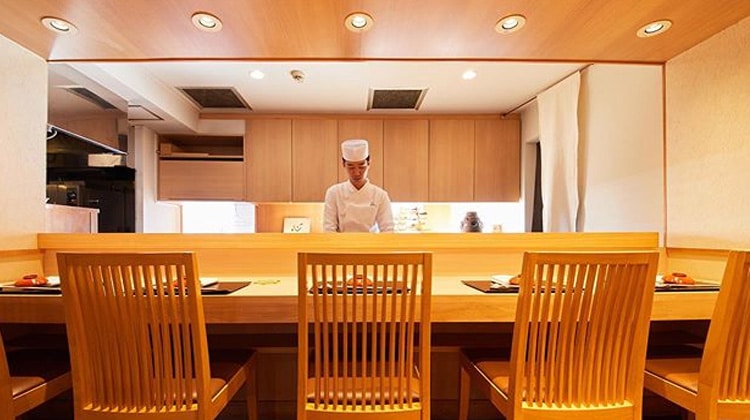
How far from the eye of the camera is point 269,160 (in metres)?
4.35

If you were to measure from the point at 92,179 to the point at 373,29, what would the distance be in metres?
2.63

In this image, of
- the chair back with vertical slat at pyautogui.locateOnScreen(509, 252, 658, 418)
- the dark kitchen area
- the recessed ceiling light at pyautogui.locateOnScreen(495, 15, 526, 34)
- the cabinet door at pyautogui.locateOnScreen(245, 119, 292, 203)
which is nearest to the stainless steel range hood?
the dark kitchen area

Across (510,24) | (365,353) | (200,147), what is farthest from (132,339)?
(200,147)

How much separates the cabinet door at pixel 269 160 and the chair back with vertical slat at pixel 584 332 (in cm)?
340

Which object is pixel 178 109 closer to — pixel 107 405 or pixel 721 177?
pixel 107 405

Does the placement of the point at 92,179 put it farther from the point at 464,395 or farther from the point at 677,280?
the point at 677,280

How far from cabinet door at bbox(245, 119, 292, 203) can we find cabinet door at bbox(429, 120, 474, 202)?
4.74 feet

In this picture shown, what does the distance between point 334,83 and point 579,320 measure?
269 cm

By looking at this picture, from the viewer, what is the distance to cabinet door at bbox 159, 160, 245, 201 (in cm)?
430

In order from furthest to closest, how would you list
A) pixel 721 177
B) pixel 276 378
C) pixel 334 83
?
pixel 334 83 < pixel 276 378 < pixel 721 177

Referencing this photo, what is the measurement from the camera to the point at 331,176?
435 centimetres

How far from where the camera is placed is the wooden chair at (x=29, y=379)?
1201 millimetres

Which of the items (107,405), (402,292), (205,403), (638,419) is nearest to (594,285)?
(638,419)

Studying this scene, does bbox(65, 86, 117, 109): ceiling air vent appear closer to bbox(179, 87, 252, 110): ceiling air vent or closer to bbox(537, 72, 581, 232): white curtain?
bbox(179, 87, 252, 110): ceiling air vent
